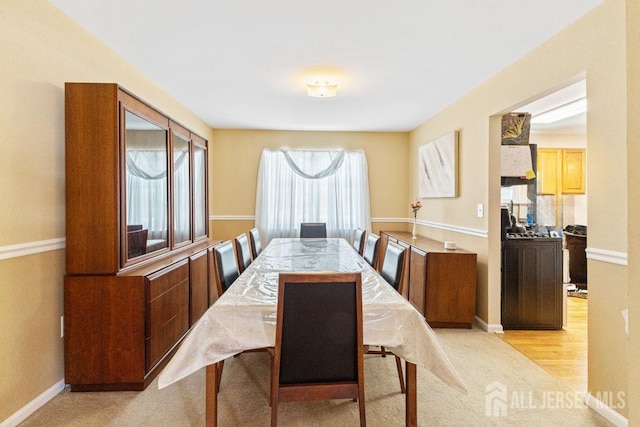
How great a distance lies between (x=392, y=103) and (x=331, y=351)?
3223mm

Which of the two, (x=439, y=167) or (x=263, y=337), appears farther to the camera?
(x=439, y=167)

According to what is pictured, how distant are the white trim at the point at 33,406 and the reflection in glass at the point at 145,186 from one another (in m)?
0.89

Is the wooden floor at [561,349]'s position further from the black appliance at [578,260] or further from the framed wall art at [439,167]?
the framed wall art at [439,167]

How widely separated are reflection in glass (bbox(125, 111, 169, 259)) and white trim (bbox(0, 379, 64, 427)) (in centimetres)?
89

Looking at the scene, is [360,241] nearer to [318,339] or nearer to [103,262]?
[318,339]

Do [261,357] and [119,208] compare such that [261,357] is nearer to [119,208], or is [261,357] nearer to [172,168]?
[119,208]

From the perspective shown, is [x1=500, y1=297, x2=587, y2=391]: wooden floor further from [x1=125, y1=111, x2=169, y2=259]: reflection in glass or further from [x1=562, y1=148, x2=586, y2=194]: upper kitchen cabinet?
[x1=125, y1=111, x2=169, y2=259]: reflection in glass

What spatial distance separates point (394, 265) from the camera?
7.73 feet

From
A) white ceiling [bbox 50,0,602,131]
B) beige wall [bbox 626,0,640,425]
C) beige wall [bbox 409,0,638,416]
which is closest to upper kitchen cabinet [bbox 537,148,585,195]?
white ceiling [bbox 50,0,602,131]

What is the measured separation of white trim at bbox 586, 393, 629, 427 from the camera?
1854mm

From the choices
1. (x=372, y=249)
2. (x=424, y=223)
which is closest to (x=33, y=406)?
(x=372, y=249)

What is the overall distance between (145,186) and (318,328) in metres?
1.92

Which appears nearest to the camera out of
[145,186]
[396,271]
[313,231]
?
[396,271]

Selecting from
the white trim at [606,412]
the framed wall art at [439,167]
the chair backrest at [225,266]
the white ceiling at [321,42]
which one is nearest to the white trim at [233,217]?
the white ceiling at [321,42]
